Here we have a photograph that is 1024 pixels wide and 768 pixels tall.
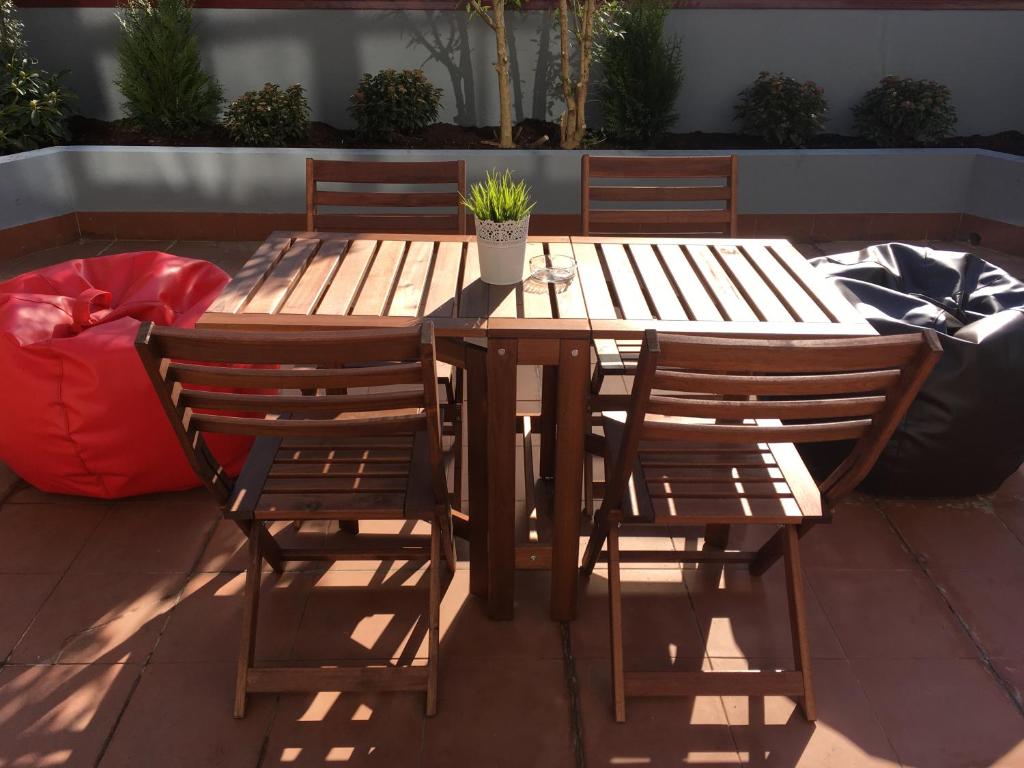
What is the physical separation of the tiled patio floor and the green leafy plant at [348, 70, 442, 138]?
3162 millimetres

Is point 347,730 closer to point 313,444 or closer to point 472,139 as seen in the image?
point 313,444

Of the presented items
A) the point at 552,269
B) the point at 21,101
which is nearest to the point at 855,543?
the point at 552,269

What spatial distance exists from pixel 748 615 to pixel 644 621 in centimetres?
30

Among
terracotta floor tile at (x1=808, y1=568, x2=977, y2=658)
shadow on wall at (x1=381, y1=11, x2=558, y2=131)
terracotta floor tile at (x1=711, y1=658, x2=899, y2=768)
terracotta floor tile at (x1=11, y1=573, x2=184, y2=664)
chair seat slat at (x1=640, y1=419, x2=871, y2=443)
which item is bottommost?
terracotta floor tile at (x1=711, y1=658, x2=899, y2=768)

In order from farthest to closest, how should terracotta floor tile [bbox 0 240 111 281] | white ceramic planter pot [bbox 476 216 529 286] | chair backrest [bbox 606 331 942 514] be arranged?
terracotta floor tile [bbox 0 240 111 281] → white ceramic planter pot [bbox 476 216 529 286] → chair backrest [bbox 606 331 942 514]

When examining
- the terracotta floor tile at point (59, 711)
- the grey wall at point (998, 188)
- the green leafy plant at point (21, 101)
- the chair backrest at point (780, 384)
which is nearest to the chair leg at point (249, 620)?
the terracotta floor tile at point (59, 711)

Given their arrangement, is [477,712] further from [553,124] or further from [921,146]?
[921,146]

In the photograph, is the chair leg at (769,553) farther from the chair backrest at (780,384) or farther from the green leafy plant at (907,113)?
the green leafy plant at (907,113)

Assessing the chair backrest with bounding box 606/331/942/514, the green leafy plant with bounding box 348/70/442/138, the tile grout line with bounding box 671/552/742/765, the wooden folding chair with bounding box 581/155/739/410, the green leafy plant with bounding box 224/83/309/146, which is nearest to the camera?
the chair backrest with bounding box 606/331/942/514

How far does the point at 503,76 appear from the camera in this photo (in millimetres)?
4941

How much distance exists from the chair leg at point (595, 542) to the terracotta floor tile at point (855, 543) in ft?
2.32

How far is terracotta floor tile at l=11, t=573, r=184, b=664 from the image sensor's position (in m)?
2.17

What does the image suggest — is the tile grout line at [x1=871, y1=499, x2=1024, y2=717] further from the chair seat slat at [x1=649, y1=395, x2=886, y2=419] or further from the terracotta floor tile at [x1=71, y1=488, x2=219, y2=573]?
the terracotta floor tile at [x1=71, y1=488, x2=219, y2=573]

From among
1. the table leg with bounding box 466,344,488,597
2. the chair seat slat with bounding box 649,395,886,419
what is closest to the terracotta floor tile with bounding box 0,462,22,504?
the table leg with bounding box 466,344,488,597
